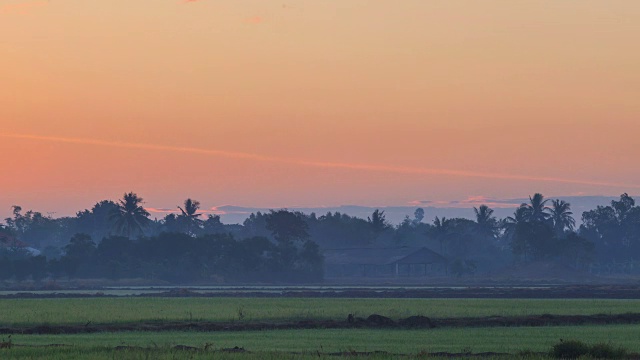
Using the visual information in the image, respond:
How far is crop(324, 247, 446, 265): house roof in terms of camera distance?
173m

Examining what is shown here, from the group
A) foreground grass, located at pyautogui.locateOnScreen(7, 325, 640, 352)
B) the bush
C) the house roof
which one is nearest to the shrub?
the bush

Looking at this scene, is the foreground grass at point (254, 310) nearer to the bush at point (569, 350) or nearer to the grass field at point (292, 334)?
the grass field at point (292, 334)

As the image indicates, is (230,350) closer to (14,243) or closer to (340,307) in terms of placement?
(340,307)

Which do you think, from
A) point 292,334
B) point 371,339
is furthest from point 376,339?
point 292,334

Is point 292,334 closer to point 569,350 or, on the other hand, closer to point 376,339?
point 376,339

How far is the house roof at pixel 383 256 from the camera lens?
173 meters

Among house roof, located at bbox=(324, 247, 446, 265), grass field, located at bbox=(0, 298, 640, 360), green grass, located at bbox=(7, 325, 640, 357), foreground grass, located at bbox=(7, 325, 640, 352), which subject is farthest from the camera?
house roof, located at bbox=(324, 247, 446, 265)

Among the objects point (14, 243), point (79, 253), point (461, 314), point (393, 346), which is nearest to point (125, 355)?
point (393, 346)

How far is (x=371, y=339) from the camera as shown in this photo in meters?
45.3

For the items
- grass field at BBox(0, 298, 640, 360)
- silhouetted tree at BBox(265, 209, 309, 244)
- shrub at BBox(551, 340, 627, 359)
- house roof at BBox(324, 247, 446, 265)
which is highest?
silhouetted tree at BBox(265, 209, 309, 244)

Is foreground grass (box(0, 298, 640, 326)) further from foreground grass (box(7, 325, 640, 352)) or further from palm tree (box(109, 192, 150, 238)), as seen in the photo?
palm tree (box(109, 192, 150, 238))

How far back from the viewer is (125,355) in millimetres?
35188

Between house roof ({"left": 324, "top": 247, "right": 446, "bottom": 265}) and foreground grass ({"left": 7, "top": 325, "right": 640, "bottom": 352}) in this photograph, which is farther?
house roof ({"left": 324, "top": 247, "right": 446, "bottom": 265})

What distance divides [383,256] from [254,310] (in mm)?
111308
